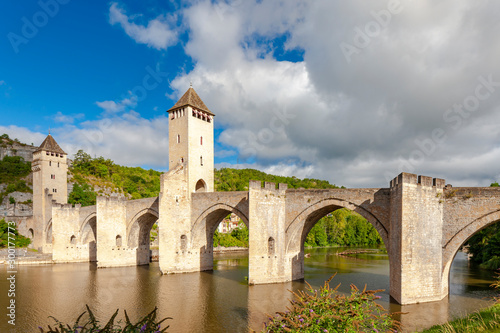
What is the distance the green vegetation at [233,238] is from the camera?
44047mm

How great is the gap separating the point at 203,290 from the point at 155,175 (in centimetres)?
6690

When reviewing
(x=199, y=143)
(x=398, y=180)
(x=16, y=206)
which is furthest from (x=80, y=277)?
(x=16, y=206)

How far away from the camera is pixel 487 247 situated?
25828 millimetres

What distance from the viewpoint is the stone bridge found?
595 inches

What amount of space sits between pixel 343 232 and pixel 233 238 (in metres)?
19.2

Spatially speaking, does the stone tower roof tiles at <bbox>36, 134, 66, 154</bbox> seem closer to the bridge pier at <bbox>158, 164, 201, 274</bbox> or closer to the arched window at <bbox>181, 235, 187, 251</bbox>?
the bridge pier at <bbox>158, 164, 201, 274</bbox>

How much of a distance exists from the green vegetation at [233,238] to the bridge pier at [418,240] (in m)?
30.6

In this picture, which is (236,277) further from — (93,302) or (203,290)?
(93,302)

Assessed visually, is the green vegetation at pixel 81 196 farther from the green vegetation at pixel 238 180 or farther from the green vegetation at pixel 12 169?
the green vegetation at pixel 238 180

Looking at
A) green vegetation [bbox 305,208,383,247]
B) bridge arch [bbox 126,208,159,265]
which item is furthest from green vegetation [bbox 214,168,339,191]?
bridge arch [bbox 126,208,159,265]

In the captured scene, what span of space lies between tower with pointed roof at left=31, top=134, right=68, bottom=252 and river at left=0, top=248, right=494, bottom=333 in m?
11.2

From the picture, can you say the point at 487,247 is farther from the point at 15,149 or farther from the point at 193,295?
the point at 15,149

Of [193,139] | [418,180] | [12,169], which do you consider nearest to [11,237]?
[12,169]

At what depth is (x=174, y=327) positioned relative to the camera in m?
12.8
